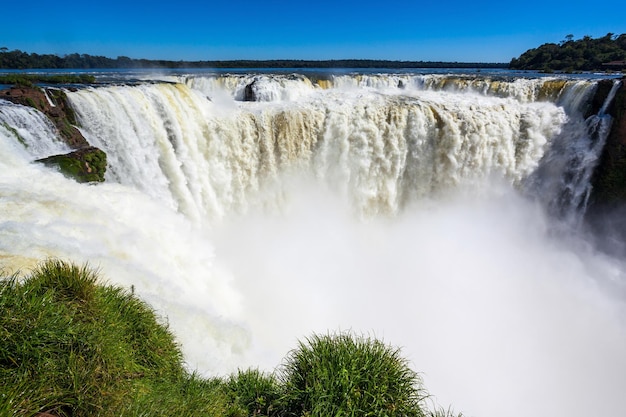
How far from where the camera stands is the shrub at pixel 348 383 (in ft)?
11.5

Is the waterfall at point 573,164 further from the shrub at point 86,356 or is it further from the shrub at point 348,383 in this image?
the shrub at point 86,356

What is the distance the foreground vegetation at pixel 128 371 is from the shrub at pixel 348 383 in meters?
0.01

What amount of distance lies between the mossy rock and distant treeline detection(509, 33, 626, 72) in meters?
43.2

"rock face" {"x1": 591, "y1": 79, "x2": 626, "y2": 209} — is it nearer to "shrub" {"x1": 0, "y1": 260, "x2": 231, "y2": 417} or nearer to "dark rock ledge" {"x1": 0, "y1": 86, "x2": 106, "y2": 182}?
"shrub" {"x1": 0, "y1": 260, "x2": 231, "y2": 417}

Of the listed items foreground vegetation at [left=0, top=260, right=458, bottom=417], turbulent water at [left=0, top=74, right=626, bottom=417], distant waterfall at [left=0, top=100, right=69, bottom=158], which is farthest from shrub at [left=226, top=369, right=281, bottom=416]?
distant waterfall at [left=0, top=100, right=69, bottom=158]

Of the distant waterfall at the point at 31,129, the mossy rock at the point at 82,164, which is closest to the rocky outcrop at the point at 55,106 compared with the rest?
the distant waterfall at the point at 31,129

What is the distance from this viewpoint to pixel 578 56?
45.4m

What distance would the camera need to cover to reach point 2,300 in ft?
9.21

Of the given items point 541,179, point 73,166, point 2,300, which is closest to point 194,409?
point 2,300

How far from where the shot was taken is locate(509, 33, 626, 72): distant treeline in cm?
4069

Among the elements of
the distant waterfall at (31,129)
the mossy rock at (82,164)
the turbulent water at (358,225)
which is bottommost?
the turbulent water at (358,225)

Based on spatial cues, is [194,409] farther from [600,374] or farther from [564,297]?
[564,297]

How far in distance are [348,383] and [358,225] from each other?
1162cm

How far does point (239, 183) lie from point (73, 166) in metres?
6.50
